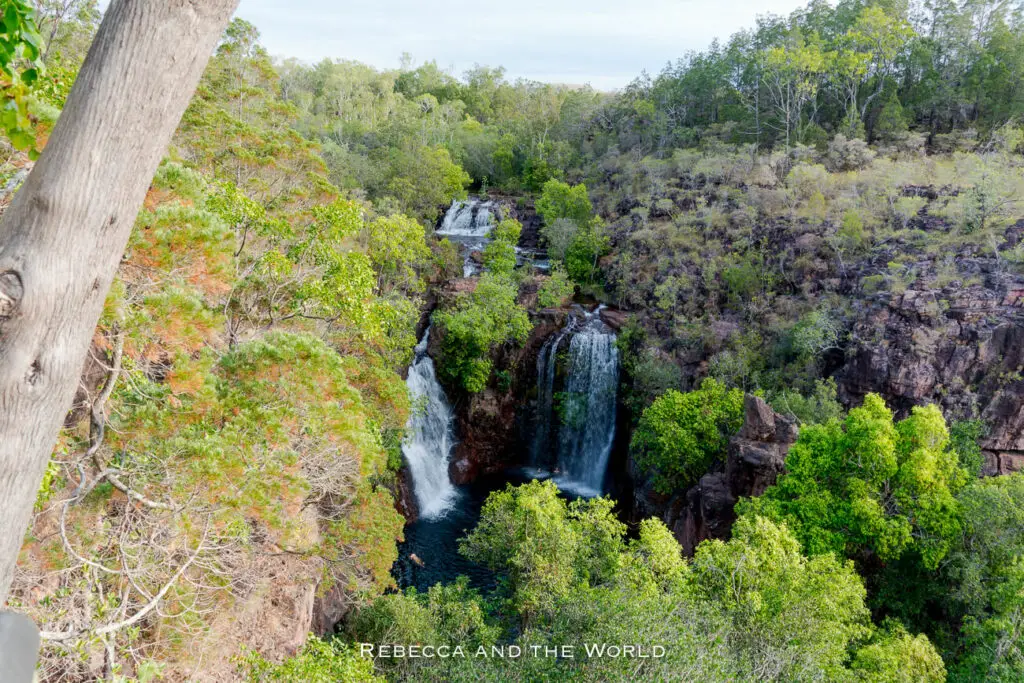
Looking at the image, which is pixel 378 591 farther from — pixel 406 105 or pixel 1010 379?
pixel 406 105

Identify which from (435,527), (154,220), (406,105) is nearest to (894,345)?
(435,527)

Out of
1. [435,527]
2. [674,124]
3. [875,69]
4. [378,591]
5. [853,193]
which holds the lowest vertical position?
[435,527]

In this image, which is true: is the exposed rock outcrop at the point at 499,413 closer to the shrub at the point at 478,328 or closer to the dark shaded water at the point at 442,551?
the shrub at the point at 478,328

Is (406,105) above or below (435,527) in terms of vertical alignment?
above

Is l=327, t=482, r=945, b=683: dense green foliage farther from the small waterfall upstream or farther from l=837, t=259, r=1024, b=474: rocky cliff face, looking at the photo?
the small waterfall upstream

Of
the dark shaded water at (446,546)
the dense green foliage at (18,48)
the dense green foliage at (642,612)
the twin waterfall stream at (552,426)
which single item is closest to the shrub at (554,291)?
the twin waterfall stream at (552,426)

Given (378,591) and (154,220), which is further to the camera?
(378,591)
